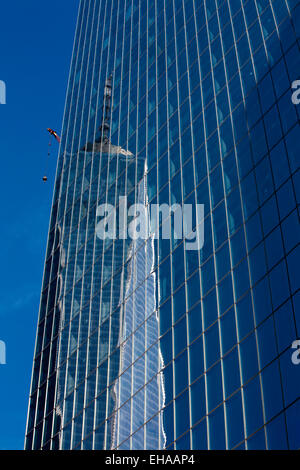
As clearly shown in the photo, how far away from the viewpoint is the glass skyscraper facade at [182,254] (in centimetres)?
4925

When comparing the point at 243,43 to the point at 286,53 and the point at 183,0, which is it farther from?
the point at 183,0

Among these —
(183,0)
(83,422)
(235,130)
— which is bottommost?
(83,422)

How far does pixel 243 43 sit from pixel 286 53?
29.5 feet

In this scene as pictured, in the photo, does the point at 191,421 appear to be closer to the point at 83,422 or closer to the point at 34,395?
the point at 83,422

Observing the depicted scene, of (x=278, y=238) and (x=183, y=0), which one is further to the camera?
(x=183, y=0)

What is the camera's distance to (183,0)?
86.2 metres

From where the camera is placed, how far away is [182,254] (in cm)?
6294

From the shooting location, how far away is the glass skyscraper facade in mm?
49250

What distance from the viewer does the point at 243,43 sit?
67062 millimetres

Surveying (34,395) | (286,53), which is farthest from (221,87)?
(34,395)
